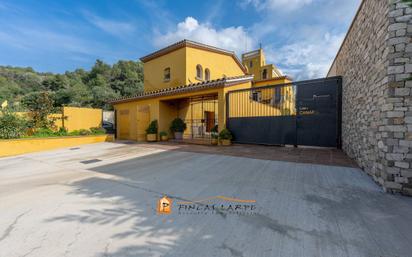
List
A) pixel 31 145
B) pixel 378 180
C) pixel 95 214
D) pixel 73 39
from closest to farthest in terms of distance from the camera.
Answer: pixel 95 214, pixel 378 180, pixel 31 145, pixel 73 39

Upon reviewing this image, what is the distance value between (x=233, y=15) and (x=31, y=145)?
14855 mm

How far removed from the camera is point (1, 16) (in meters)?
7.31

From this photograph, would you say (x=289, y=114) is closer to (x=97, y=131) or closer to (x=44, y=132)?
(x=97, y=131)

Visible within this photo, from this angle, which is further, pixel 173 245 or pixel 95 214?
pixel 95 214

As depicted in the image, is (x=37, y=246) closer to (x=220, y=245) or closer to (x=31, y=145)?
(x=220, y=245)

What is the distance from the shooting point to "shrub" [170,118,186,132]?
1178cm

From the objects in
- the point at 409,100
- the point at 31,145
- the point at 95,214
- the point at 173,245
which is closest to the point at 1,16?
the point at 31,145

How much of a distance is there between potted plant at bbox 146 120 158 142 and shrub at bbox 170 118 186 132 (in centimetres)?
114

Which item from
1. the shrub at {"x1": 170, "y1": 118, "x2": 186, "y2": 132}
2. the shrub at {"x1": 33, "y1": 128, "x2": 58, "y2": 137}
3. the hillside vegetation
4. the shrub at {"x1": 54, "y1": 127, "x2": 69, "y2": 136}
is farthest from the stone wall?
the hillside vegetation

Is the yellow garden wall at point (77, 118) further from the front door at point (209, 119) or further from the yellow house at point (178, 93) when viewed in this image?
the front door at point (209, 119)

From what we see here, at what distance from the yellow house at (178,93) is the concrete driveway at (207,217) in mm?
6293

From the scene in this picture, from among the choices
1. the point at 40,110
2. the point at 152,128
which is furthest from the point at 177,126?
the point at 40,110

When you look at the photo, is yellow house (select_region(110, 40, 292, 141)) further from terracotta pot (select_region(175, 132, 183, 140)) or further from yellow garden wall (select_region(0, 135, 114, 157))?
yellow garden wall (select_region(0, 135, 114, 157))

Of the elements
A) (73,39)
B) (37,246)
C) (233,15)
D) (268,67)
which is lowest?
(37,246)
